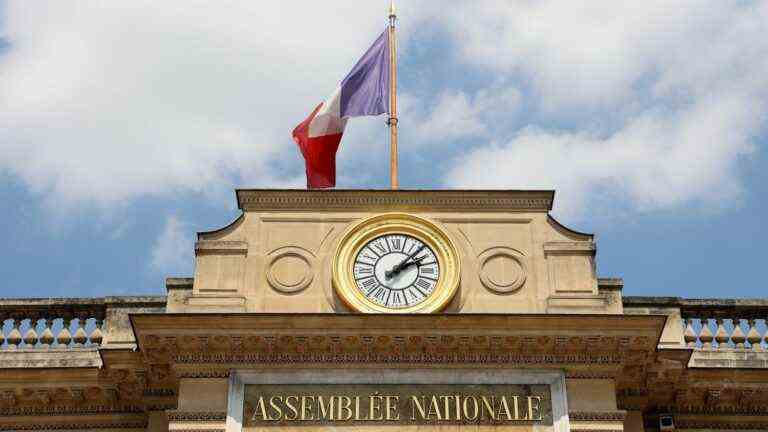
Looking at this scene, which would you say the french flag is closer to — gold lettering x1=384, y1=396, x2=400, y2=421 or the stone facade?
the stone facade

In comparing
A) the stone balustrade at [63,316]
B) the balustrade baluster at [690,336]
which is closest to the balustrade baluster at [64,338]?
the stone balustrade at [63,316]

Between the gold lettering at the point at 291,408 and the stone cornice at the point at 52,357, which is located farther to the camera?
the stone cornice at the point at 52,357

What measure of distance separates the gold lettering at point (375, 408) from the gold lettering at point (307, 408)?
→ 78 cm

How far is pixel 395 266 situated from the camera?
18.4 m

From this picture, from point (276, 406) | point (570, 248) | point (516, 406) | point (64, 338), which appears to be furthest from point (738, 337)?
point (64, 338)

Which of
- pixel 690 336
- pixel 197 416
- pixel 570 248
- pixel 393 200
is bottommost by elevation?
pixel 197 416

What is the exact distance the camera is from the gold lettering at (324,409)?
17188mm

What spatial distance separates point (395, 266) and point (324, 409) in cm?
245

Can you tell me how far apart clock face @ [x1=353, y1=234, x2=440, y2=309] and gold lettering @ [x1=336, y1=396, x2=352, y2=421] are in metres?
1.53

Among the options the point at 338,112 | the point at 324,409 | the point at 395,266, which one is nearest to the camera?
the point at 324,409

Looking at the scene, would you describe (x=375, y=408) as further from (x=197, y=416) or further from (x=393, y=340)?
(x=197, y=416)

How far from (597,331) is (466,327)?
1791mm

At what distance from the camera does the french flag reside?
2102 centimetres

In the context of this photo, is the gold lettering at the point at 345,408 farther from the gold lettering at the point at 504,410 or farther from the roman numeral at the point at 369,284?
the gold lettering at the point at 504,410
